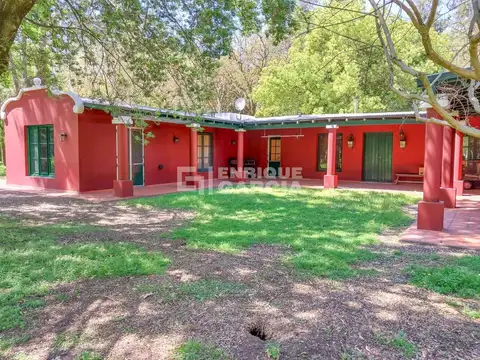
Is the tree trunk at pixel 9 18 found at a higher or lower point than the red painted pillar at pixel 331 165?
higher

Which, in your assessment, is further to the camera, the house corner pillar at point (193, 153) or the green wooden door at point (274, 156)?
the green wooden door at point (274, 156)

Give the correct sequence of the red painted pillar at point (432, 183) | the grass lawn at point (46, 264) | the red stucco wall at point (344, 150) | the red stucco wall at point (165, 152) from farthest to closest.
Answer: the red stucco wall at point (344, 150), the red stucco wall at point (165, 152), the red painted pillar at point (432, 183), the grass lawn at point (46, 264)

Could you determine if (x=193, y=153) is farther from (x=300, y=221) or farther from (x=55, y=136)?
(x=300, y=221)

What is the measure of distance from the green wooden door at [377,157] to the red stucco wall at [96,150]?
952cm

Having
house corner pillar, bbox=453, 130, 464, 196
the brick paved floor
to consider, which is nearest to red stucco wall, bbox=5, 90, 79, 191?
the brick paved floor

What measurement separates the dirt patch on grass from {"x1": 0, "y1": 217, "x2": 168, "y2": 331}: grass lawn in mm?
172

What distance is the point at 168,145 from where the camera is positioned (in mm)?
13273

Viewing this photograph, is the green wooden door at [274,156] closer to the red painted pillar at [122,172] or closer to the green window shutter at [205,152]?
the green window shutter at [205,152]

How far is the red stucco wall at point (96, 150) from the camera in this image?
10562 millimetres

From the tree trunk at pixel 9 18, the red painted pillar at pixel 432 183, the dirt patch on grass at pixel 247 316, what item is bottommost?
the dirt patch on grass at pixel 247 316

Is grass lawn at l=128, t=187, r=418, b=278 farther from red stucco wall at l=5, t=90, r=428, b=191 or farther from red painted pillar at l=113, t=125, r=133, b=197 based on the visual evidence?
red stucco wall at l=5, t=90, r=428, b=191

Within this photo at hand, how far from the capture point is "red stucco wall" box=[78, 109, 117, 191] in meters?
10.6

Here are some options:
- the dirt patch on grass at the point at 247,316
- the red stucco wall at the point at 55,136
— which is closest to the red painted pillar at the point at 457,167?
the dirt patch on grass at the point at 247,316

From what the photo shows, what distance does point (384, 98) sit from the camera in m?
18.7
